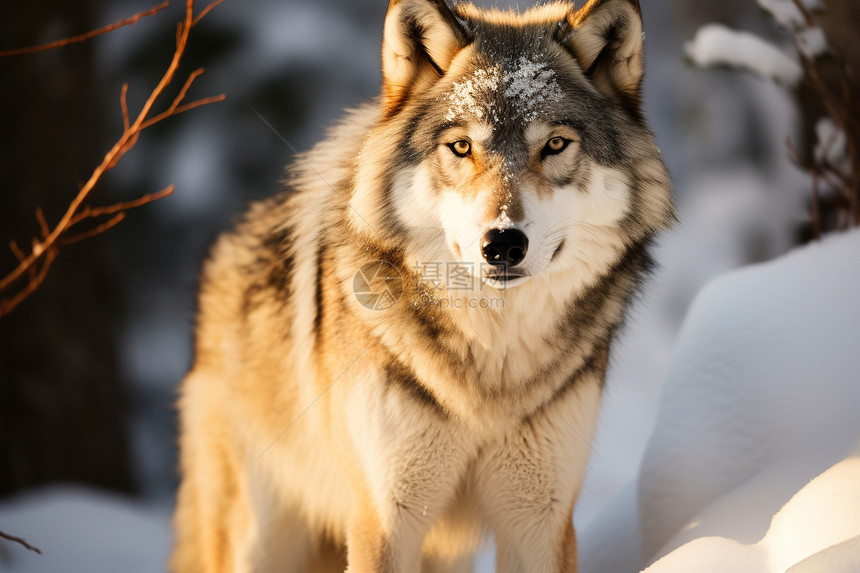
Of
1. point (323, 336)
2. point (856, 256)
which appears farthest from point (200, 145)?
point (856, 256)

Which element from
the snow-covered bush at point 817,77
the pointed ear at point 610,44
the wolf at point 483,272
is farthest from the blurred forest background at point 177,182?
the pointed ear at point 610,44

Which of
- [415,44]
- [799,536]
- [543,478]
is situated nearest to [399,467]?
[543,478]

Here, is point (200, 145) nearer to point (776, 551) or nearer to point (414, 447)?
point (414, 447)

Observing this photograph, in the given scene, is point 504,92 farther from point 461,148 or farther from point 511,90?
point 461,148

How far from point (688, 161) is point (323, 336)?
882cm

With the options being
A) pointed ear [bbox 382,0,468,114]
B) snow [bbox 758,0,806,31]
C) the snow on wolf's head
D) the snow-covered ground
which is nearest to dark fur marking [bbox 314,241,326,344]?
the snow on wolf's head

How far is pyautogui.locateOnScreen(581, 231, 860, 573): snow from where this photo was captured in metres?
1.77

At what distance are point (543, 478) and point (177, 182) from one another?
716cm

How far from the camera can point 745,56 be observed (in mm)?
3436

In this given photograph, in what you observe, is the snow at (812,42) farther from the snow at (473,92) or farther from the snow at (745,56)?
the snow at (473,92)

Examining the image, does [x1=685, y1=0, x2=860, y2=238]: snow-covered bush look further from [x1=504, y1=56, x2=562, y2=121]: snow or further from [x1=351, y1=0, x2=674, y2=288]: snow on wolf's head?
[x1=504, y1=56, x2=562, y2=121]: snow

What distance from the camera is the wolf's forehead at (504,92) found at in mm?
1983

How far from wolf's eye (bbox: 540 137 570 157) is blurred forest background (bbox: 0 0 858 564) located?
6.43ft

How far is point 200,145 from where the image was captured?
848 cm
